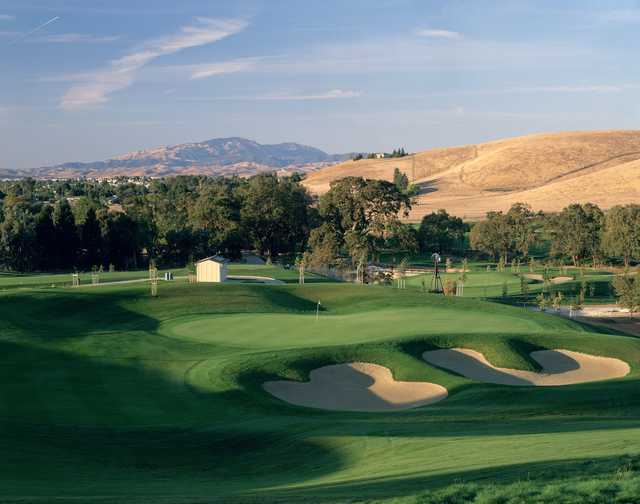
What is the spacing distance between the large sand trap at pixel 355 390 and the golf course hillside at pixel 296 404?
0.09 m

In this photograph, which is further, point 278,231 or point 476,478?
point 278,231

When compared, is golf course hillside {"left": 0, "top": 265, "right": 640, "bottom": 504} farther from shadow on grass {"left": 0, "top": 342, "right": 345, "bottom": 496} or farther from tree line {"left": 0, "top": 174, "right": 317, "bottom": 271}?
tree line {"left": 0, "top": 174, "right": 317, "bottom": 271}

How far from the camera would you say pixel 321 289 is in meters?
61.2

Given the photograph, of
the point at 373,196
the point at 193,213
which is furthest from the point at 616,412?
the point at 193,213

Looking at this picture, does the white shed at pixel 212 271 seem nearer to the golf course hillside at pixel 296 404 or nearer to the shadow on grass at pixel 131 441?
the golf course hillside at pixel 296 404

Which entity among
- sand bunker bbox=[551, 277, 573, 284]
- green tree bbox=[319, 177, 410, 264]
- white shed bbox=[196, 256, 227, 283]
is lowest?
sand bunker bbox=[551, 277, 573, 284]

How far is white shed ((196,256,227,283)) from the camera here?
6675 centimetres

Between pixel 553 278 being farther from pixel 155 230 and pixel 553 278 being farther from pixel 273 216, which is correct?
pixel 155 230

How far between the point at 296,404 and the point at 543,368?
1302cm

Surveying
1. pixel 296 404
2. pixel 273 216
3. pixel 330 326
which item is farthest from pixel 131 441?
pixel 273 216

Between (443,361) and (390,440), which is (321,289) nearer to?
(443,361)

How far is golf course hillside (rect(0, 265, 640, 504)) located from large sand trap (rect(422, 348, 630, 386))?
0.13 meters

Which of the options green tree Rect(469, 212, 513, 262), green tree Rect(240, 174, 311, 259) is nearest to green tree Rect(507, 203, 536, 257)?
green tree Rect(469, 212, 513, 262)

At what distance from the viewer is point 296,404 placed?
1241 inches
